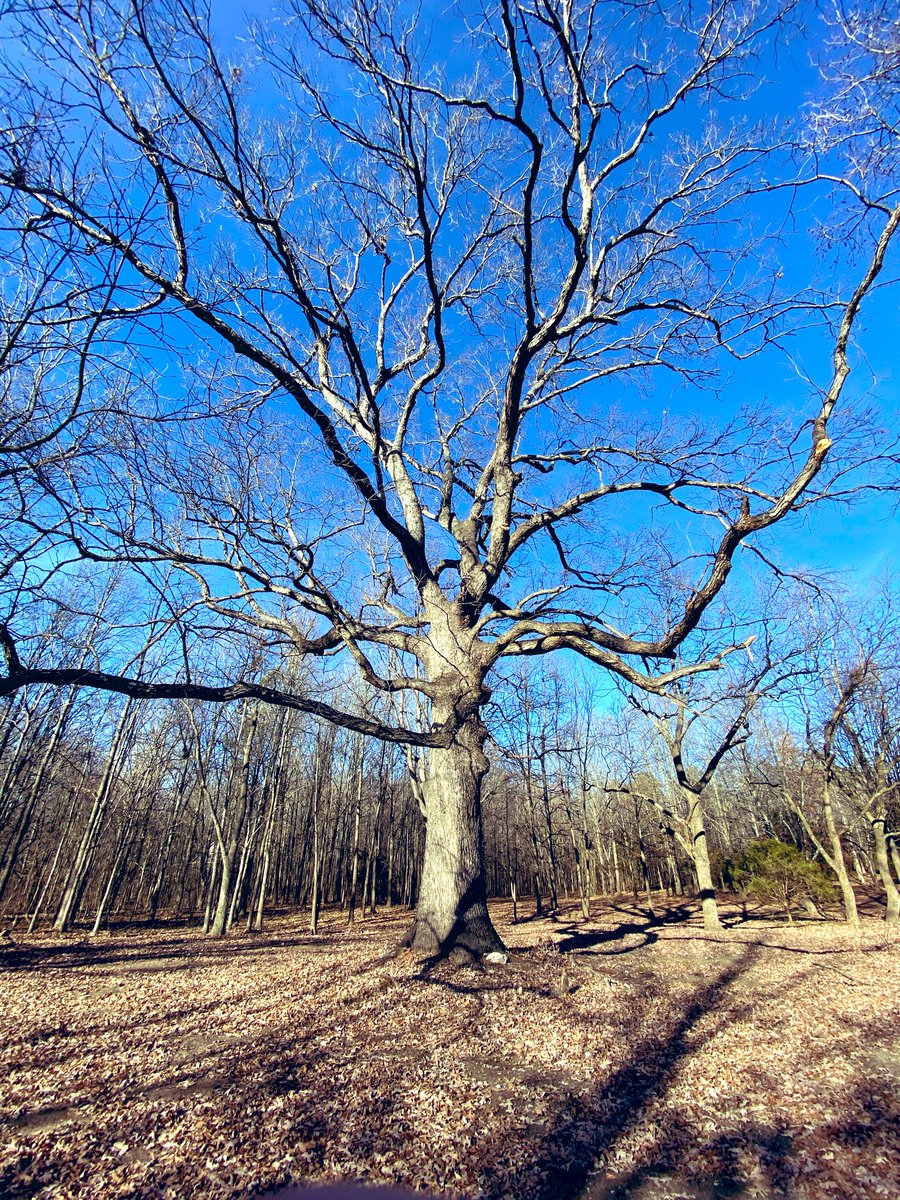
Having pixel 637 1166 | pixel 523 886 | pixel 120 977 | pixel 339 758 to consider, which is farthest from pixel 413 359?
pixel 523 886

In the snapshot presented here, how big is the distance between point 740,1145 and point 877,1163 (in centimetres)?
69

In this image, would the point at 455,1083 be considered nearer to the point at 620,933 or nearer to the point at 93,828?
the point at 620,933

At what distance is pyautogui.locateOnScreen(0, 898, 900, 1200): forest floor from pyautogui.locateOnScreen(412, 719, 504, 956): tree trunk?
0.39 m

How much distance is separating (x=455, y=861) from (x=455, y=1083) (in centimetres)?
294

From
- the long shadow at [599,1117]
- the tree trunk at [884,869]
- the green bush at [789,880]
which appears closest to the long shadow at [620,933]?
the green bush at [789,880]

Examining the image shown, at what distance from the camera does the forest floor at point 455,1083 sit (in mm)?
2953

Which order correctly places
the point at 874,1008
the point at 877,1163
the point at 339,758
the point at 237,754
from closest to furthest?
1. the point at 877,1163
2. the point at 874,1008
3. the point at 237,754
4. the point at 339,758

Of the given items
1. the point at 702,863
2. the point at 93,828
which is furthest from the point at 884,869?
the point at 93,828

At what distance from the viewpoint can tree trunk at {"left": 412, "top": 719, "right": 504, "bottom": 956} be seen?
6695 mm

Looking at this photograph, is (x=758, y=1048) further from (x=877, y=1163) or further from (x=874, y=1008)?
(x=874, y=1008)

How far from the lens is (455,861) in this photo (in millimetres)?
6879

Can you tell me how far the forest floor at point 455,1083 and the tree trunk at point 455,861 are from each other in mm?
393

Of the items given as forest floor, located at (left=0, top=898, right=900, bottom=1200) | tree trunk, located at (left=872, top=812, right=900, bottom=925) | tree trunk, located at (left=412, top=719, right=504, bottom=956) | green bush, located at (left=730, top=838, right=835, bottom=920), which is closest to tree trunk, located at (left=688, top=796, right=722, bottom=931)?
green bush, located at (left=730, top=838, right=835, bottom=920)

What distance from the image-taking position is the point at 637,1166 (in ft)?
10.2
